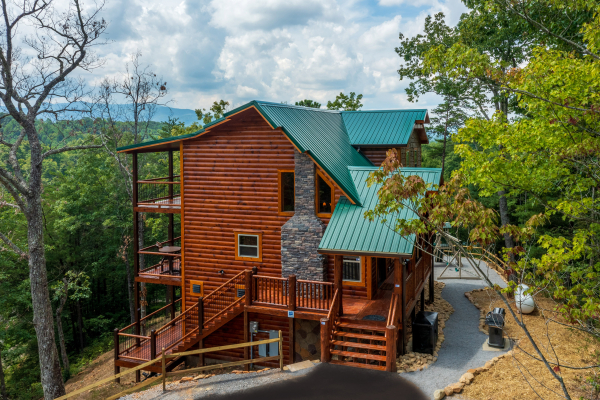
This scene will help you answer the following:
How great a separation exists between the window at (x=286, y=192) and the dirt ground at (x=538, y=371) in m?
7.04

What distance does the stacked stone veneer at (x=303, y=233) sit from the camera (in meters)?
15.1

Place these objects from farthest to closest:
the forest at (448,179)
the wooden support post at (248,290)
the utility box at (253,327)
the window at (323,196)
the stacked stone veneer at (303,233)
A: the utility box at (253,327) → the window at (323,196) → the stacked stone veneer at (303,233) → the wooden support post at (248,290) → the forest at (448,179)

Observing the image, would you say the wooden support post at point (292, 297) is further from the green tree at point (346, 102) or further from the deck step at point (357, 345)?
the green tree at point (346, 102)

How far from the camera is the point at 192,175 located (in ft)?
55.2

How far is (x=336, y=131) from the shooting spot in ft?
65.3

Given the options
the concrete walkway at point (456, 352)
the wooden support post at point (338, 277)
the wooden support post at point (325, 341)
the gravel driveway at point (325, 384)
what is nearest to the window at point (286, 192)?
the wooden support post at point (338, 277)

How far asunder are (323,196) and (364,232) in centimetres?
245

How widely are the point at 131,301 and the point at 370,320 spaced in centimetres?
2405

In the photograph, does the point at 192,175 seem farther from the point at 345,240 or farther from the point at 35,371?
the point at 35,371

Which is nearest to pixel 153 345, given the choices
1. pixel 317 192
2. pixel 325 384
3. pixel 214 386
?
pixel 214 386

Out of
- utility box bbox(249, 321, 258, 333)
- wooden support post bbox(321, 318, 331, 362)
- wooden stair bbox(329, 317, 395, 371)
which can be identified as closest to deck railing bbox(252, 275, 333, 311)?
wooden stair bbox(329, 317, 395, 371)

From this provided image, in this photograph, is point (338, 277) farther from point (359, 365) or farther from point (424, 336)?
point (424, 336)

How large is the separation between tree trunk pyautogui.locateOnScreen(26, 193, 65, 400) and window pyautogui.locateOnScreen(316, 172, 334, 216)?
34.4 ft

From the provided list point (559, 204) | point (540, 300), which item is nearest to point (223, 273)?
point (559, 204)
